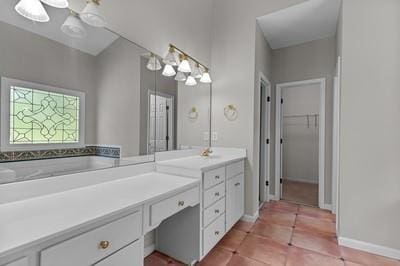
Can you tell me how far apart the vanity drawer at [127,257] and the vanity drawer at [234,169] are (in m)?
1.24

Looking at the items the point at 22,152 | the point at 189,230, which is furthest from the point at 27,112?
the point at 189,230

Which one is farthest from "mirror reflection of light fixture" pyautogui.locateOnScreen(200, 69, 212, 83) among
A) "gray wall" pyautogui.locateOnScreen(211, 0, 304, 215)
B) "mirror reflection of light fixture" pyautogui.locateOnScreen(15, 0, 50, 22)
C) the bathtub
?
"mirror reflection of light fixture" pyautogui.locateOnScreen(15, 0, 50, 22)

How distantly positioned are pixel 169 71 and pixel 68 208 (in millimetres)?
1594

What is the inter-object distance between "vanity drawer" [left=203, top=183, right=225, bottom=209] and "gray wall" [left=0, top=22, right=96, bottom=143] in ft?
3.40

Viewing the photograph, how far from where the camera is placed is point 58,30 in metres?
1.21

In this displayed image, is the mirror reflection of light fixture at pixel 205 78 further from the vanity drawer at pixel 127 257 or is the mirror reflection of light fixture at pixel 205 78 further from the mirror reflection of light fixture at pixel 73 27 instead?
the vanity drawer at pixel 127 257

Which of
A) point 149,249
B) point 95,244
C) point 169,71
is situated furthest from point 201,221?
Answer: point 169,71

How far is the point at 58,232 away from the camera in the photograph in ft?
2.38

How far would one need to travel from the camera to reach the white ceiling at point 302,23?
2.47 meters

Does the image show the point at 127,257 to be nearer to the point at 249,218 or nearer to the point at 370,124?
the point at 249,218

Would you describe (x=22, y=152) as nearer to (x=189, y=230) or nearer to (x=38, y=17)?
(x=38, y=17)

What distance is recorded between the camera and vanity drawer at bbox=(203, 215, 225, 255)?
1679 mm

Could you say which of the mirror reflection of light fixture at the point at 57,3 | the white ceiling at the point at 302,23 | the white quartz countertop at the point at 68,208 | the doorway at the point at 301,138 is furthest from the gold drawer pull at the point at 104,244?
the doorway at the point at 301,138

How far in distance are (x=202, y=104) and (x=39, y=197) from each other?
2.02 m
